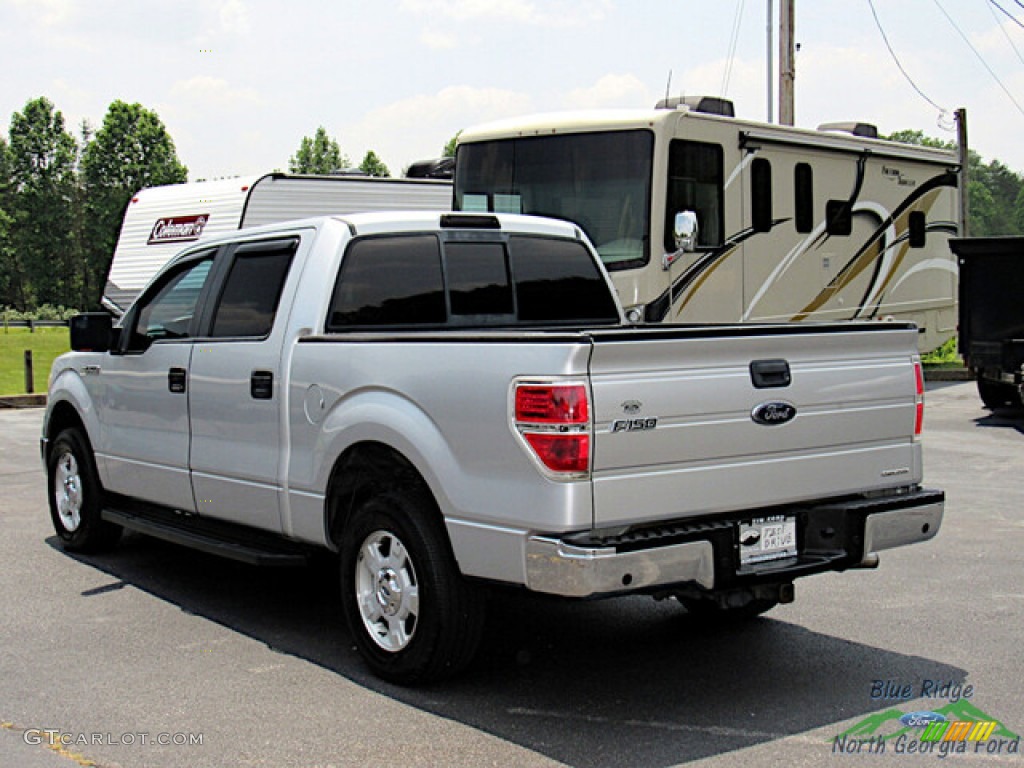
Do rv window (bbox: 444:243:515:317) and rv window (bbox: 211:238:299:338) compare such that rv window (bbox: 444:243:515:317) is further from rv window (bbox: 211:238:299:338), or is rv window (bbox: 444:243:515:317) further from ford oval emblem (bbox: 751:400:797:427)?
ford oval emblem (bbox: 751:400:797:427)

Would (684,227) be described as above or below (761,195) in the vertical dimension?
below

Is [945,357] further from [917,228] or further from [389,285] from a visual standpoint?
[389,285]

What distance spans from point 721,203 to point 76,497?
875 cm

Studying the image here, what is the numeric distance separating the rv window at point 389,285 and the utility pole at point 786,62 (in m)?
19.2

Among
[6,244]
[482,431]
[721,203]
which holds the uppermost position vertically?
[6,244]

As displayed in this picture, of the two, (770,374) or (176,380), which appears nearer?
(770,374)

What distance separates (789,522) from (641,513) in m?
0.79

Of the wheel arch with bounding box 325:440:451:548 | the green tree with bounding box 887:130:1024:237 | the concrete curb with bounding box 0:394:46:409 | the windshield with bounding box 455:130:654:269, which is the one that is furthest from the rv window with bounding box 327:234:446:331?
the green tree with bounding box 887:130:1024:237

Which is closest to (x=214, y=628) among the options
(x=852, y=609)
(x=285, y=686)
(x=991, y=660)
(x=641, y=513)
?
(x=285, y=686)

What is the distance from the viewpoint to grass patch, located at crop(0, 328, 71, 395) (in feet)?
77.4

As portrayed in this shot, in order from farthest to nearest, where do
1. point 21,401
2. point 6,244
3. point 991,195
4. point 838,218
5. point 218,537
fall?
point 991,195
point 6,244
point 21,401
point 838,218
point 218,537

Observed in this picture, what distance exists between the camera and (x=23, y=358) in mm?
32781

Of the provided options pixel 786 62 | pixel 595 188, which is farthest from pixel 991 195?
pixel 595 188

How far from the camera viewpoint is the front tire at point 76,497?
801 centimetres
